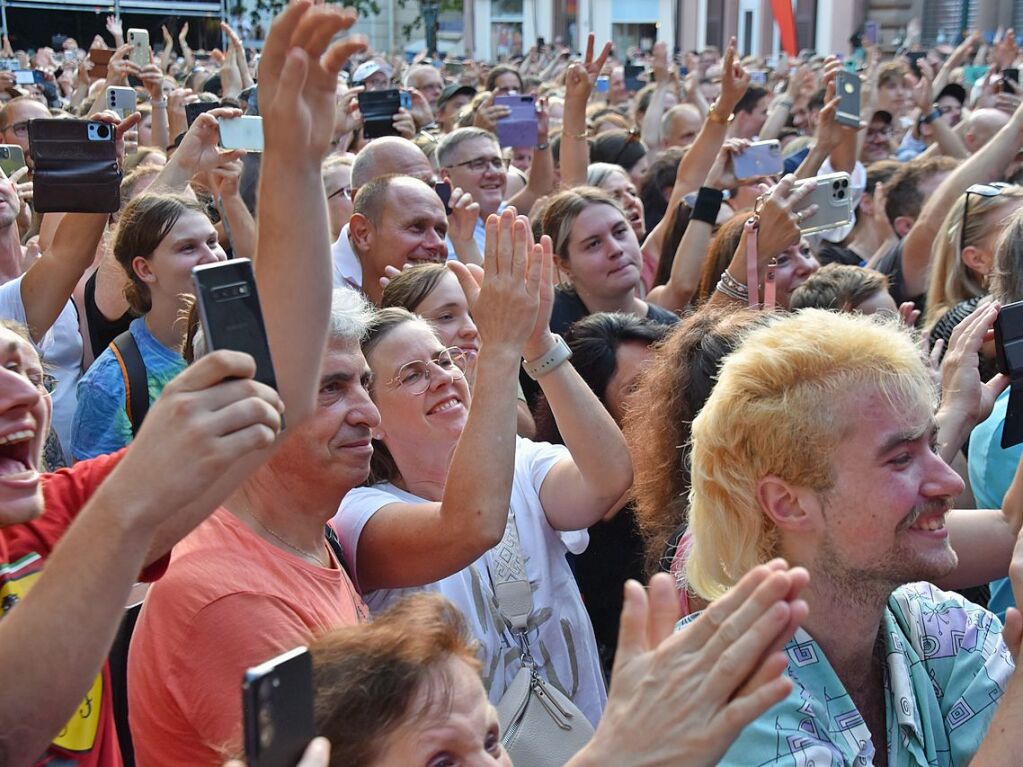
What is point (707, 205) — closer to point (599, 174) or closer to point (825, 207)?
point (825, 207)

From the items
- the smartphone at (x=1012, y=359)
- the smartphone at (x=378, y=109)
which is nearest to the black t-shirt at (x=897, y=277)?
the smartphone at (x=1012, y=359)

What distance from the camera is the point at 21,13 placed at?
100ft

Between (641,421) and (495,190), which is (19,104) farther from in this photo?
(641,421)

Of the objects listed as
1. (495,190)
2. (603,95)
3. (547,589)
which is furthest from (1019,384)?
(603,95)

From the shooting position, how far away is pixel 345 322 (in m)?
2.34

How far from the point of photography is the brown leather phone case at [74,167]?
3.52 metres

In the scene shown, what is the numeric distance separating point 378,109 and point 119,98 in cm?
129

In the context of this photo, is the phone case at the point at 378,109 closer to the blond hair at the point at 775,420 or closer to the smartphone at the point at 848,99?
the smartphone at the point at 848,99

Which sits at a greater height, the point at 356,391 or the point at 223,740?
the point at 356,391

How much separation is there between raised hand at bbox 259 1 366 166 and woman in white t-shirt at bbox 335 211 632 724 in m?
0.76

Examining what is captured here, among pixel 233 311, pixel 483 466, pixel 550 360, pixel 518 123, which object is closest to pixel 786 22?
pixel 518 123

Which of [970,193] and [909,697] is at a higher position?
[970,193]

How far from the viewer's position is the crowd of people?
1.29m

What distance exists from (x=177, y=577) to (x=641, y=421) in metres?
1.19
